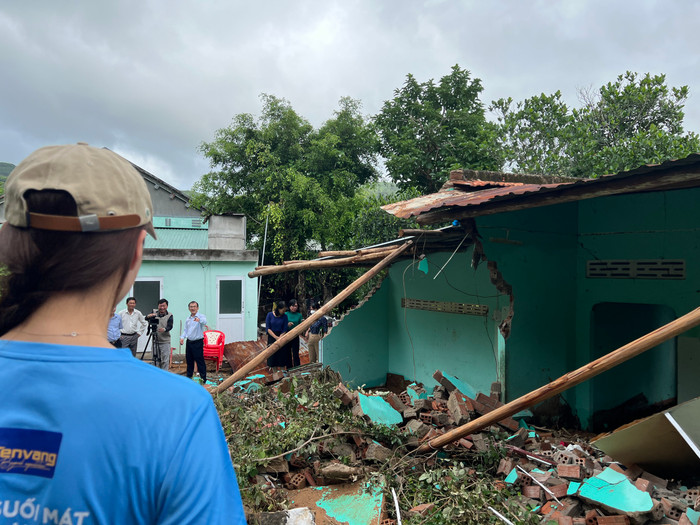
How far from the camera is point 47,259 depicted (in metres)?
0.87

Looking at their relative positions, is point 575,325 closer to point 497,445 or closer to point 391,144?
point 497,445

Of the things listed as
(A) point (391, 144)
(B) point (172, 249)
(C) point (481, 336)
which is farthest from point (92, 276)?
(A) point (391, 144)

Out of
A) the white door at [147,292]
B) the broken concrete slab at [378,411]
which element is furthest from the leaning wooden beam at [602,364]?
the white door at [147,292]

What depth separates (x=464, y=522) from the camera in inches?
159

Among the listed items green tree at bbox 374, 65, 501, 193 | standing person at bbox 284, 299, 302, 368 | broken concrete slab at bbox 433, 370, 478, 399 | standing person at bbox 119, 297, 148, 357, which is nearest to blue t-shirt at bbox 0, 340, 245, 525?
broken concrete slab at bbox 433, 370, 478, 399

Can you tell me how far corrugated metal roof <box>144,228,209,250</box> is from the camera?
46.5ft

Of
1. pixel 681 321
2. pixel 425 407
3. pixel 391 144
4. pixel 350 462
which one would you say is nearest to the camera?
pixel 681 321

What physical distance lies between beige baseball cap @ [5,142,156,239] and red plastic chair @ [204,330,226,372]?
10.9 meters

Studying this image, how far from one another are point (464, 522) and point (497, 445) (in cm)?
149

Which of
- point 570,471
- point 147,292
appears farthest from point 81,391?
point 147,292

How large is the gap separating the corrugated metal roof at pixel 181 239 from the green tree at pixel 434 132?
23.9 ft

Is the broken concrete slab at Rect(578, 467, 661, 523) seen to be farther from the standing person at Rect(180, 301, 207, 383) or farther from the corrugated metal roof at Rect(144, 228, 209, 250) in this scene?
the corrugated metal roof at Rect(144, 228, 209, 250)

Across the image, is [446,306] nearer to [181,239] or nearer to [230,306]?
[230,306]

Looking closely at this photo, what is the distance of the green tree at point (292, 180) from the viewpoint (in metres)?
18.8
